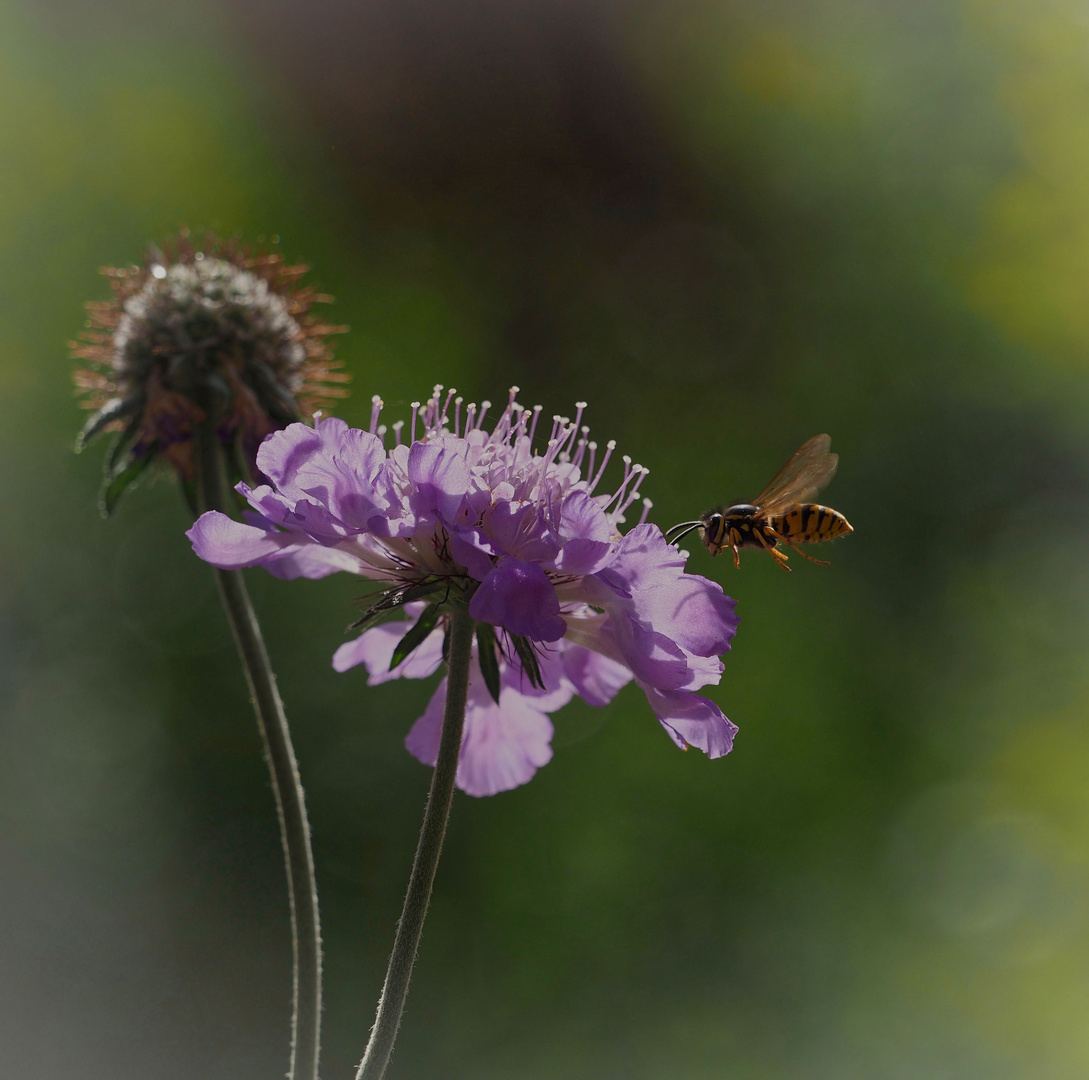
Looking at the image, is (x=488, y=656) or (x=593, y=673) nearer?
(x=488, y=656)

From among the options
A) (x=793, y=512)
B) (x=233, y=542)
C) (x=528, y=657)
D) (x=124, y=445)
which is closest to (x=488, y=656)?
(x=528, y=657)

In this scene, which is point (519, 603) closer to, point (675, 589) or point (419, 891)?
point (675, 589)

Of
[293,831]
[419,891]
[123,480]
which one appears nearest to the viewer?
[419,891]

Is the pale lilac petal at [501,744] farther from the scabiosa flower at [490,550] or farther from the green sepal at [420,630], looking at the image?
the green sepal at [420,630]

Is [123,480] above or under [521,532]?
above

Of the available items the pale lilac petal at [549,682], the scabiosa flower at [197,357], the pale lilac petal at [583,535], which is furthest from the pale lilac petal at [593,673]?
the scabiosa flower at [197,357]

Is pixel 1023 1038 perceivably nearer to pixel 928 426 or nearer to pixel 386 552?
pixel 928 426

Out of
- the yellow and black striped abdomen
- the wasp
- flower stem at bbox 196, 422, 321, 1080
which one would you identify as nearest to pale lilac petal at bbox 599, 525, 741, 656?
flower stem at bbox 196, 422, 321, 1080
